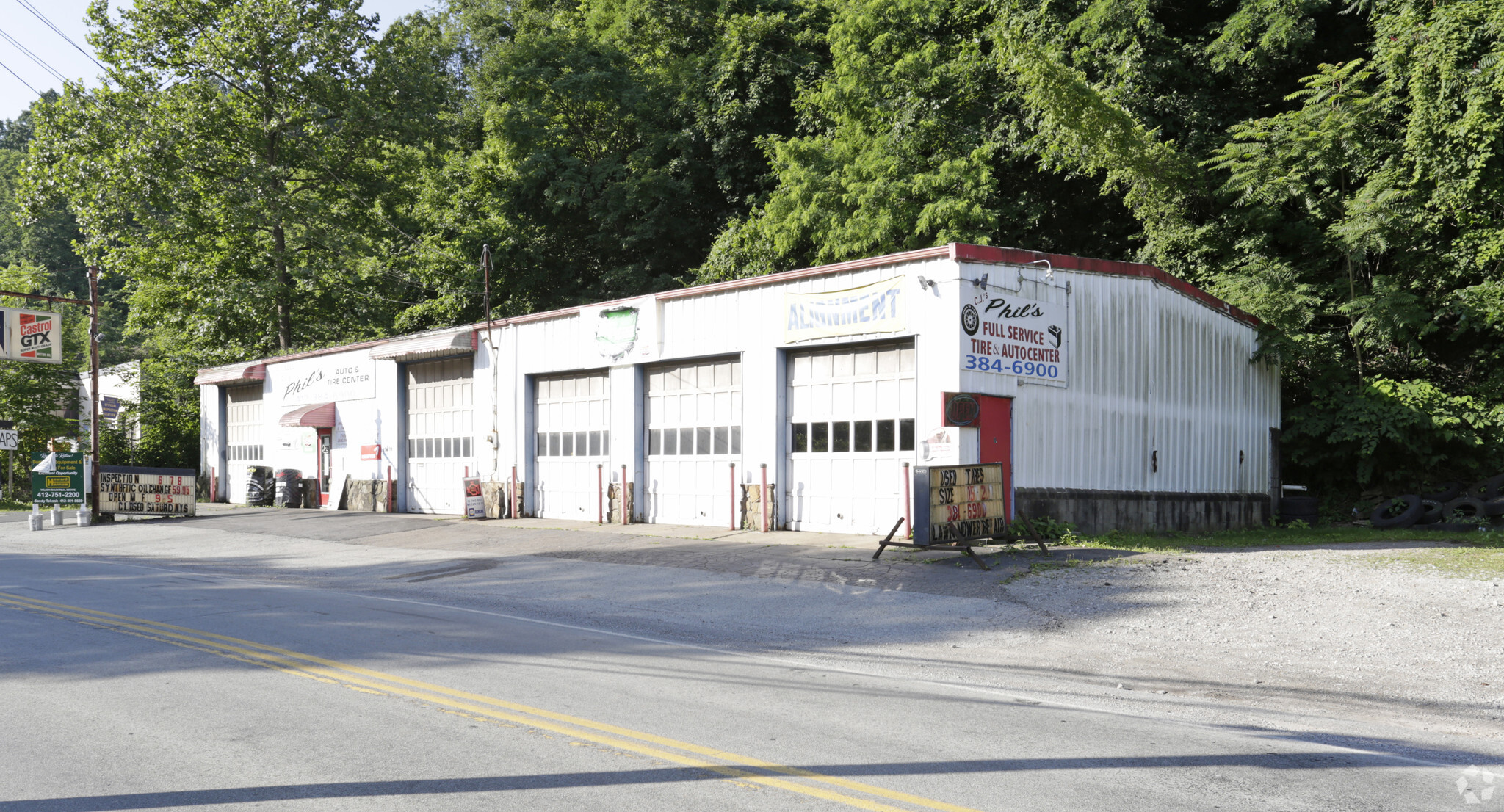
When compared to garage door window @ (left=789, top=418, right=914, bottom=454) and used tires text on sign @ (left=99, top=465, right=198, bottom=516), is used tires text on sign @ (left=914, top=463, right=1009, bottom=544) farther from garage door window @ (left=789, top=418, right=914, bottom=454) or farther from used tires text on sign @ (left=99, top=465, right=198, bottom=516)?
used tires text on sign @ (left=99, top=465, right=198, bottom=516)

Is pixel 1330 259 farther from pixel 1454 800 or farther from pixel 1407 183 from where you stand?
pixel 1454 800

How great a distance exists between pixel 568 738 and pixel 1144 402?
16.0 m

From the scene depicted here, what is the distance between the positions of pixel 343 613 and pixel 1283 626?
31.7ft

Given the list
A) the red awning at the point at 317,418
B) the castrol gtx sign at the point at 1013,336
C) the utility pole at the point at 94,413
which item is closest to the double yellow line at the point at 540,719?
the castrol gtx sign at the point at 1013,336

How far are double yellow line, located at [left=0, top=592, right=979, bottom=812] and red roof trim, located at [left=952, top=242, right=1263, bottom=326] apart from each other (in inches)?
432

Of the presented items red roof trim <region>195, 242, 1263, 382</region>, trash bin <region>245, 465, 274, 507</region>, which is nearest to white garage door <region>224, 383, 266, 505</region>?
trash bin <region>245, 465, 274, 507</region>

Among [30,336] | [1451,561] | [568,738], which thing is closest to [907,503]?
[1451,561]

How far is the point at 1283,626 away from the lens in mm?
10195

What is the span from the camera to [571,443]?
2308cm

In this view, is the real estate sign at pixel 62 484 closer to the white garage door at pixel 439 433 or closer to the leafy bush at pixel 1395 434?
the white garage door at pixel 439 433

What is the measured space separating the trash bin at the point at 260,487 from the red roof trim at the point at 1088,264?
23.5 metres

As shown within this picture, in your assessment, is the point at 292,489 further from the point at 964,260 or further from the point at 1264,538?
the point at 1264,538

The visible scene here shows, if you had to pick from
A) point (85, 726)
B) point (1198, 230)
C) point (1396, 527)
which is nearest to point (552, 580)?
point (85, 726)

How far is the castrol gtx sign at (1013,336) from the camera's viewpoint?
16.2 m
